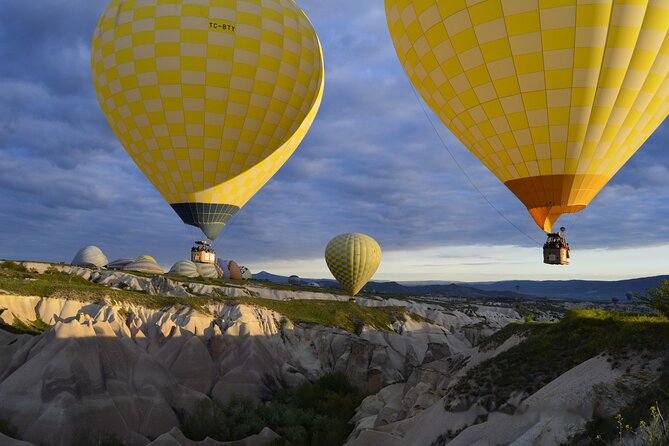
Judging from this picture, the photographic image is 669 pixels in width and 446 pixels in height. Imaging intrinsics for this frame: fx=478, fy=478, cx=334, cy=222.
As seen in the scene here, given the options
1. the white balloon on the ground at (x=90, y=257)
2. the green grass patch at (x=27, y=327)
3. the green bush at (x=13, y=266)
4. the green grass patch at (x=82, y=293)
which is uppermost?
the white balloon on the ground at (x=90, y=257)

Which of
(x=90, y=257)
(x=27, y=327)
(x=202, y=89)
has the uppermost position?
(x=202, y=89)

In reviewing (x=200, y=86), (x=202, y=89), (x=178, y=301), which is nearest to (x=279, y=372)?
(x=178, y=301)

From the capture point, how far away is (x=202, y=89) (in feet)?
102

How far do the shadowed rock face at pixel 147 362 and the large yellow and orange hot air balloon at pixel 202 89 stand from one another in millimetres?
9130

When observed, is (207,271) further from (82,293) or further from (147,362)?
(147,362)

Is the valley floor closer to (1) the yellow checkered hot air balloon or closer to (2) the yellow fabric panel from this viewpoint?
(2) the yellow fabric panel

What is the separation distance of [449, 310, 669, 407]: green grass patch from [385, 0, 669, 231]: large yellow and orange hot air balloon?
642 centimetres

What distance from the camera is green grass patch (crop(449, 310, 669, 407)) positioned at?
16.1 meters

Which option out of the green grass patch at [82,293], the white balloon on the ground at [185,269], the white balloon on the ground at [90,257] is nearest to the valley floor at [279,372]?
the green grass patch at [82,293]

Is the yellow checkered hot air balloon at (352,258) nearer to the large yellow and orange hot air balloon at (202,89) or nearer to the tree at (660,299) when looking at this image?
the large yellow and orange hot air balloon at (202,89)

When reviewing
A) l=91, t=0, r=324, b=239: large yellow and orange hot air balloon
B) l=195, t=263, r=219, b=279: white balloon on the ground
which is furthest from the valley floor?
l=195, t=263, r=219, b=279: white balloon on the ground

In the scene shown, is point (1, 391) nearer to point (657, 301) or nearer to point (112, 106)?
point (112, 106)

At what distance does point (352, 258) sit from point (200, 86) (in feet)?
155

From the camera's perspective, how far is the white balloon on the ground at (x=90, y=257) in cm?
11876
